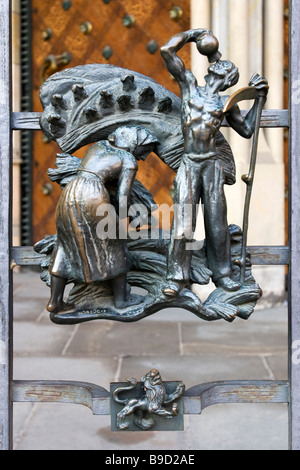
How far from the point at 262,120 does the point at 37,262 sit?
1.20 ft

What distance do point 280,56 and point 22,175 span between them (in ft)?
5.53

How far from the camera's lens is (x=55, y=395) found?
86 cm

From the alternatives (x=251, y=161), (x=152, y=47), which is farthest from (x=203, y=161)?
(x=152, y=47)

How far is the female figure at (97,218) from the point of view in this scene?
78cm

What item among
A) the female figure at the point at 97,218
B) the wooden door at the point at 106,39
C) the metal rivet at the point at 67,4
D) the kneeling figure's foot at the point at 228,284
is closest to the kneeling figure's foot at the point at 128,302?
the female figure at the point at 97,218

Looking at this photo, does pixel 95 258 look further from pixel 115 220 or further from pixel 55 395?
pixel 55 395

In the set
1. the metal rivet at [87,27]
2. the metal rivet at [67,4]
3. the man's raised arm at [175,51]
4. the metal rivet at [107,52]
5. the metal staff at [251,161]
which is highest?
the metal rivet at [67,4]

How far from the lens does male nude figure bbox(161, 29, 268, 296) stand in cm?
78

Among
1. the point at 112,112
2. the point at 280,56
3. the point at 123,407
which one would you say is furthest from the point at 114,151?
the point at 280,56

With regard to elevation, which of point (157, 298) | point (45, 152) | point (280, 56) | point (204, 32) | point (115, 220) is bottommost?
point (157, 298)

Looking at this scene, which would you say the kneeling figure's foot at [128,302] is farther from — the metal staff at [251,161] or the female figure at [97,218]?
the metal staff at [251,161]

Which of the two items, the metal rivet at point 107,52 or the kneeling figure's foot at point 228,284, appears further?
the metal rivet at point 107,52

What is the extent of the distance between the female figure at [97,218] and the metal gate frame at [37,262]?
7cm

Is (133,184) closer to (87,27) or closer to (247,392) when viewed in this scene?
(247,392)
